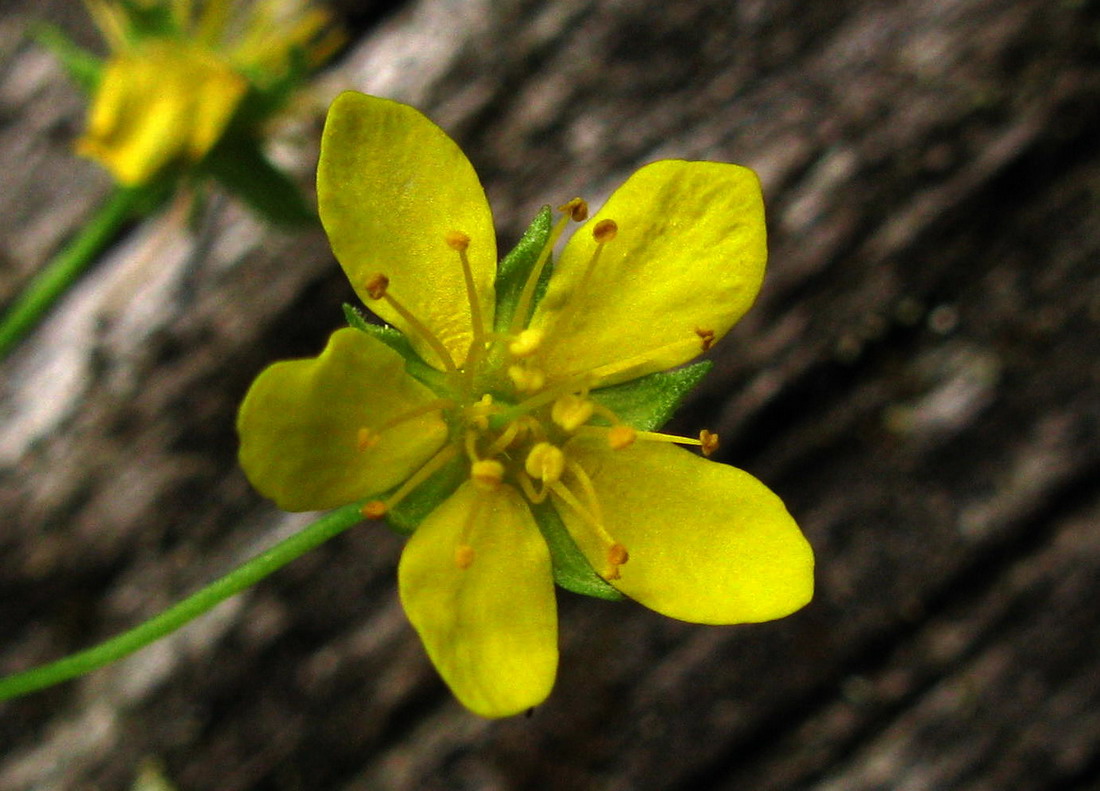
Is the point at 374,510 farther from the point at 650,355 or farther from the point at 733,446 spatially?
the point at 733,446

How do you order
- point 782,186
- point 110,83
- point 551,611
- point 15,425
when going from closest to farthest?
point 551,611 < point 110,83 < point 782,186 < point 15,425

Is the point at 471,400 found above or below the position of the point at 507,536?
above

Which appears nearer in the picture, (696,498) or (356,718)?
(696,498)

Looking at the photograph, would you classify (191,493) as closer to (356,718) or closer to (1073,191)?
(356,718)

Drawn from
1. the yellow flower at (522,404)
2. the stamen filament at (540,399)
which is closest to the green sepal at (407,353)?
the yellow flower at (522,404)

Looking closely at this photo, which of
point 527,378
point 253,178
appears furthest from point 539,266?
point 253,178

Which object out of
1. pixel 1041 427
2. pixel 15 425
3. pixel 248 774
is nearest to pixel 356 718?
pixel 248 774

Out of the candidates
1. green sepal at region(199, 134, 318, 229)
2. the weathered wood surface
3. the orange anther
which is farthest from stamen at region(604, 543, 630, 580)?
green sepal at region(199, 134, 318, 229)

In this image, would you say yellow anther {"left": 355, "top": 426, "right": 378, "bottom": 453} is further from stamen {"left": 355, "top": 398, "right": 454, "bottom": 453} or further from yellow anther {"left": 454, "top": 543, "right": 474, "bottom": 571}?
yellow anther {"left": 454, "top": 543, "right": 474, "bottom": 571}
